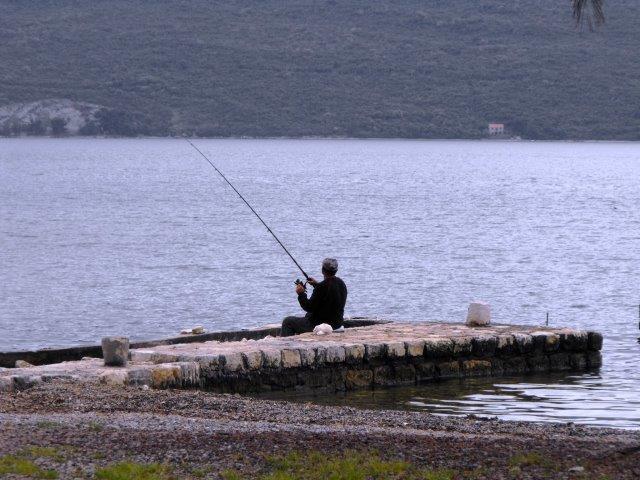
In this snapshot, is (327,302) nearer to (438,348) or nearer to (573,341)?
(438,348)

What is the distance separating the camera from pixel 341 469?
8.20m

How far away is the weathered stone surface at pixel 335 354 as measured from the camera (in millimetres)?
14492

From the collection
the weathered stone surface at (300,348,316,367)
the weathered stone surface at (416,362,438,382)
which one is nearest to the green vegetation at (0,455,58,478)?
the weathered stone surface at (300,348,316,367)

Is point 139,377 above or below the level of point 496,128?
below

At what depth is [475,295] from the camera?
30625 millimetres

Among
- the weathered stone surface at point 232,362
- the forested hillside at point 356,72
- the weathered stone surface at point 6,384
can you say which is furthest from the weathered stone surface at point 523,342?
the forested hillside at point 356,72

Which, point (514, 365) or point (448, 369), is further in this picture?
point (514, 365)

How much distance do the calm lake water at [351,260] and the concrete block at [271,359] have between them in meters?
0.75

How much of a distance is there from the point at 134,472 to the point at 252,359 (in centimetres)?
590

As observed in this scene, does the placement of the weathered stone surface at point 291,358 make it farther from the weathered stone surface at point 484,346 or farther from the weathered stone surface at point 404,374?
the weathered stone surface at point 484,346

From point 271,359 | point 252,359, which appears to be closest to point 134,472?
point 252,359

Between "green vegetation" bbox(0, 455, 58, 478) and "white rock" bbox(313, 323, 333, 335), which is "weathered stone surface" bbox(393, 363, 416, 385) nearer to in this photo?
"white rock" bbox(313, 323, 333, 335)

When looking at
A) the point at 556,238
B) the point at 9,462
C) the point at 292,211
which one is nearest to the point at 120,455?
the point at 9,462

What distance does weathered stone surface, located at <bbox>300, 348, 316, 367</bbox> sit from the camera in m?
14.3
